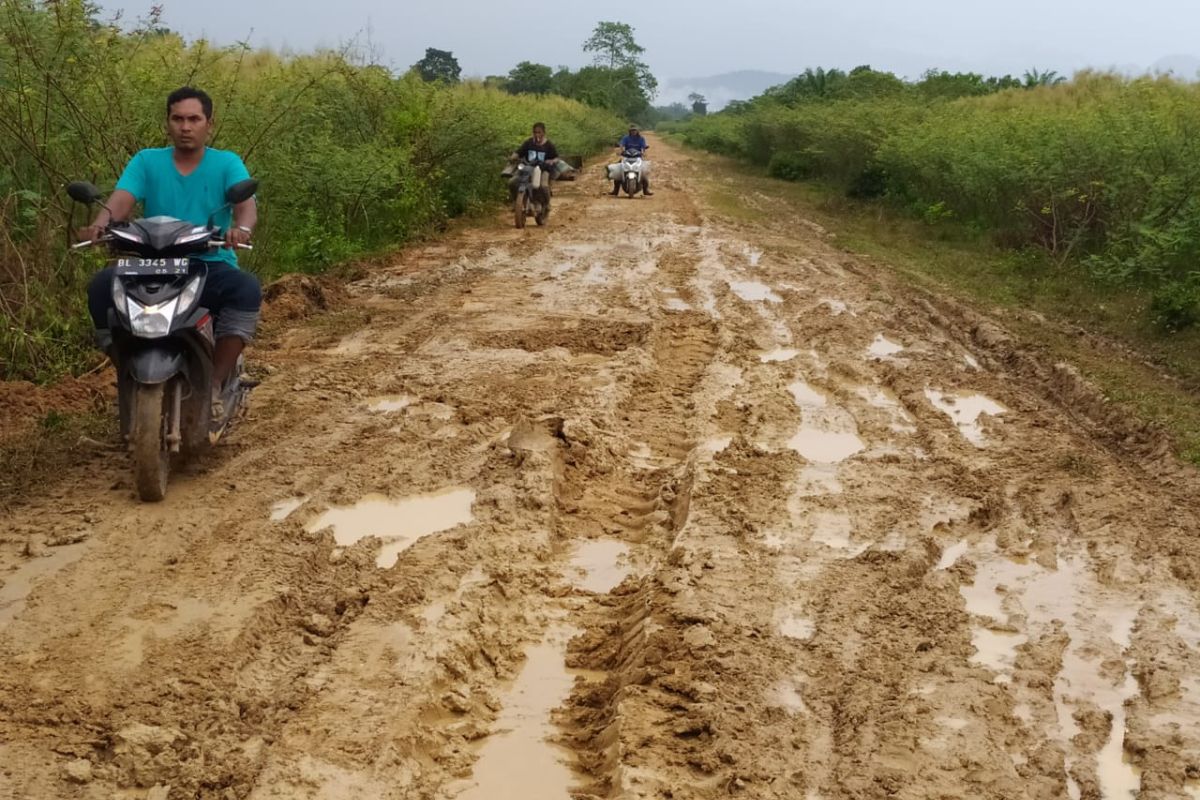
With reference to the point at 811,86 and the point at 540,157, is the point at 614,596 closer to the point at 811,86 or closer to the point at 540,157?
the point at 540,157

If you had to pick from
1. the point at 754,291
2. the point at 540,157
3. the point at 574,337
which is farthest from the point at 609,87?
the point at 574,337

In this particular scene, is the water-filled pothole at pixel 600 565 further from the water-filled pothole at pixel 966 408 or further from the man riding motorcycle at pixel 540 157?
the man riding motorcycle at pixel 540 157

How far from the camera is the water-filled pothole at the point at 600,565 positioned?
4.30 m

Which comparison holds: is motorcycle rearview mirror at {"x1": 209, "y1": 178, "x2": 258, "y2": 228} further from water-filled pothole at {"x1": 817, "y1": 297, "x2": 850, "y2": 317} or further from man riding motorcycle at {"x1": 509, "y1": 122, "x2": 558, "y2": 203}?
man riding motorcycle at {"x1": 509, "y1": 122, "x2": 558, "y2": 203}

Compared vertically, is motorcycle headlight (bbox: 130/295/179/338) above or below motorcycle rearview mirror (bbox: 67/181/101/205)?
below

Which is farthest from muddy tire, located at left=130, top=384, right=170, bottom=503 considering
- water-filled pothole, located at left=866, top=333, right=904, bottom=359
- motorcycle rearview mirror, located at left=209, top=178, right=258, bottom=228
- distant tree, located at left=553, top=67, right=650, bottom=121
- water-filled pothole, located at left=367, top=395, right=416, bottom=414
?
distant tree, located at left=553, top=67, right=650, bottom=121

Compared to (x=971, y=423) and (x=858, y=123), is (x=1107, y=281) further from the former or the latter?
(x=858, y=123)

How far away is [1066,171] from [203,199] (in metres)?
10.3

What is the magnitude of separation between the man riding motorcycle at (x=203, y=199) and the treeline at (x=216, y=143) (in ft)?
5.66

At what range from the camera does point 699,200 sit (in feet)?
66.1

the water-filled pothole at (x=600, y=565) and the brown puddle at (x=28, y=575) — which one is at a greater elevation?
the water-filled pothole at (x=600, y=565)

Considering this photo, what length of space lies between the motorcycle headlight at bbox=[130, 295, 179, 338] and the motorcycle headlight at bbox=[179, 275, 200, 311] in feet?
0.17

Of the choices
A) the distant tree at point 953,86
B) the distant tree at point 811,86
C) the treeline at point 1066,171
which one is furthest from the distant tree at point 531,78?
the treeline at point 1066,171

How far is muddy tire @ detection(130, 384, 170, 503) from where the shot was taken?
4.67 m
